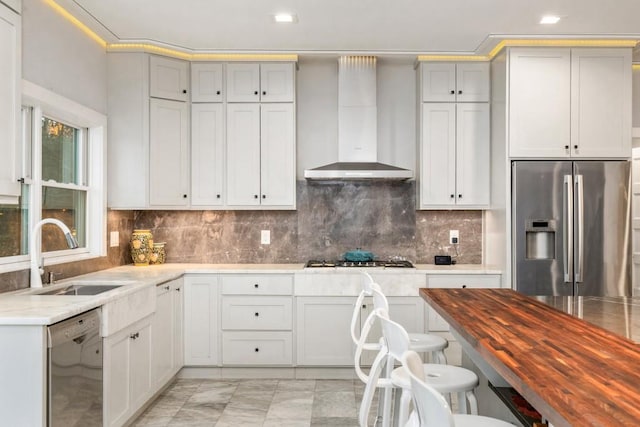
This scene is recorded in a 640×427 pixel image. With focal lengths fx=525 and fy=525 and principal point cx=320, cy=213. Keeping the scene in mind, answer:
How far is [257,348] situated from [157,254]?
48.9 inches

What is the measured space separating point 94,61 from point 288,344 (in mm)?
2655

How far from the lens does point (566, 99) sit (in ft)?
13.4

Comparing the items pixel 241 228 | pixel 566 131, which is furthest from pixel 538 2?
pixel 241 228

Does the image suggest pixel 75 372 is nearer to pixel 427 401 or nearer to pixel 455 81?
pixel 427 401

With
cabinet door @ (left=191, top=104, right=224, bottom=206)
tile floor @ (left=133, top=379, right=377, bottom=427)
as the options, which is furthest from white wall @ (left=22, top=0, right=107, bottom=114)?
tile floor @ (left=133, top=379, right=377, bottom=427)

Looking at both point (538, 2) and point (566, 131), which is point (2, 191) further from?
point (566, 131)

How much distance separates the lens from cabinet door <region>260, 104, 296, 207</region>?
14.7ft

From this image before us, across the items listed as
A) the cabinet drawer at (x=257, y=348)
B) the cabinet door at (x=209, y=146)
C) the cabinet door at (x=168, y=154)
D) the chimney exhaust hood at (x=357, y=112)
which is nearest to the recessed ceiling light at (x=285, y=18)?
the chimney exhaust hood at (x=357, y=112)

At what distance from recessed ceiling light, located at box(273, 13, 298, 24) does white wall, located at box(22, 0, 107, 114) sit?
141 centimetres

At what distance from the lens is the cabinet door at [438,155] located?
4.49 meters

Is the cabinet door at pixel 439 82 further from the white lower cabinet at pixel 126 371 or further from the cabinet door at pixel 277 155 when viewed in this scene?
the white lower cabinet at pixel 126 371

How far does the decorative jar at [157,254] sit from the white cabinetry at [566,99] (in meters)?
3.06

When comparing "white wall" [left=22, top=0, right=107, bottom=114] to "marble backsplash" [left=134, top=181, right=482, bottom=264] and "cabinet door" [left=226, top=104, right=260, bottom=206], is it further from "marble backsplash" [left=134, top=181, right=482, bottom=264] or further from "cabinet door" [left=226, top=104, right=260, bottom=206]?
"marble backsplash" [left=134, top=181, right=482, bottom=264]

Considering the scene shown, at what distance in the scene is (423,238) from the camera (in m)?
4.78
